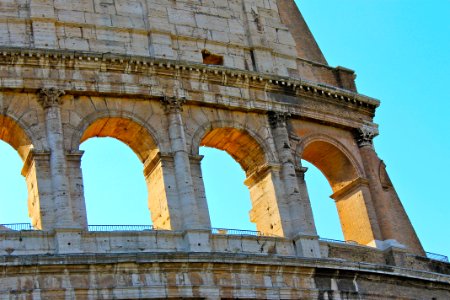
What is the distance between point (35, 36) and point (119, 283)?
572 centimetres

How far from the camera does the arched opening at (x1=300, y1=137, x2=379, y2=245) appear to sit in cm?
2498

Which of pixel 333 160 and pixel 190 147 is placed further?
pixel 333 160

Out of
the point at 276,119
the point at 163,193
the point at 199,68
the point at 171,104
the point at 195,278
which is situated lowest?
the point at 195,278

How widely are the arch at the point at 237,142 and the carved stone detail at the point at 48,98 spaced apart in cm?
304

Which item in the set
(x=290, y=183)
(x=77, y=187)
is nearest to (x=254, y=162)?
(x=290, y=183)

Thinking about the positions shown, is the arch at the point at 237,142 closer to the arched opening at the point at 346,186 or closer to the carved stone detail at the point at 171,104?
the carved stone detail at the point at 171,104

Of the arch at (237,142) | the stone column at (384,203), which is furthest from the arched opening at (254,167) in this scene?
the stone column at (384,203)

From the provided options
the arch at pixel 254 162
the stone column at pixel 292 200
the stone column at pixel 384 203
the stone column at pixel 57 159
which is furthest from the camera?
the stone column at pixel 384 203

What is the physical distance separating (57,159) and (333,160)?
7.02 m

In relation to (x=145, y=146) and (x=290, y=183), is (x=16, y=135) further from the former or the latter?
(x=290, y=183)

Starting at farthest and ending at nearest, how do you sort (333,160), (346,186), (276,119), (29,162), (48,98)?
(333,160)
(346,186)
(276,119)
(48,98)
(29,162)

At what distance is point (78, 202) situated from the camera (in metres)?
21.7

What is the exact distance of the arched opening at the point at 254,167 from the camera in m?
23.8

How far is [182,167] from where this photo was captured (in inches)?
901
